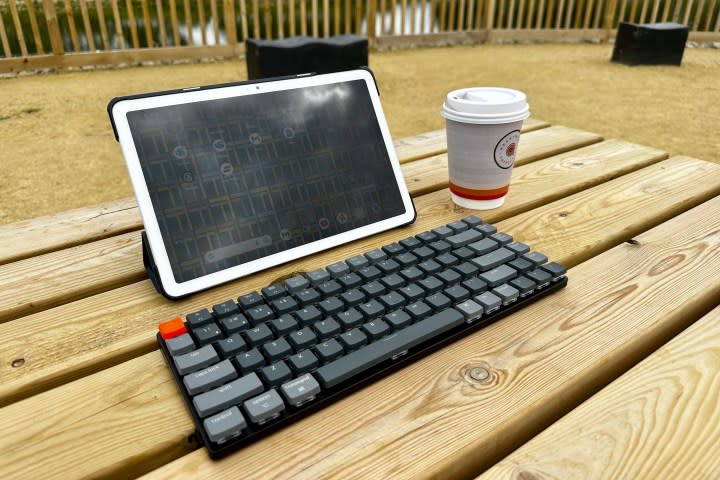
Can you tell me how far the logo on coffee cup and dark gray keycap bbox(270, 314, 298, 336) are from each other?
0.43m

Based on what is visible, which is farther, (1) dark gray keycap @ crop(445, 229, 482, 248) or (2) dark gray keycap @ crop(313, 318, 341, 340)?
(1) dark gray keycap @ crop(445, 229, 482, 248)

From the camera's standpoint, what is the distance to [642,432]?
0.41 metres

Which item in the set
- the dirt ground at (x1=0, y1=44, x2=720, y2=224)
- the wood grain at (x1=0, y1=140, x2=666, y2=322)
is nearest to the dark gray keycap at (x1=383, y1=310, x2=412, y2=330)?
the wood grain at (x1=0, y1=140, x2=666, y2=322)

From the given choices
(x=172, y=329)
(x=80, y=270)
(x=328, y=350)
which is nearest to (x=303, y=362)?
(x=328, y=350)

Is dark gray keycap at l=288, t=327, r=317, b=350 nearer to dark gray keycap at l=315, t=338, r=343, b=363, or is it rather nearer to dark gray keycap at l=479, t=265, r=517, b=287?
dark gray keycap at l=315, t=338, r=343, b=363

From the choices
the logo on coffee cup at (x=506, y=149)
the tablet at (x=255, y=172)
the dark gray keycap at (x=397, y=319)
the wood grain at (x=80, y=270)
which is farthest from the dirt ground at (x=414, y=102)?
the dark gray keycap at (x=397, y=319)

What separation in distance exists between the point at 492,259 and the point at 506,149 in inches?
9.0

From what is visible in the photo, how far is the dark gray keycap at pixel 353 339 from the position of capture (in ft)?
1.54

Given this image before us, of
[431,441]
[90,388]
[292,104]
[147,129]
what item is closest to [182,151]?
[147,129]

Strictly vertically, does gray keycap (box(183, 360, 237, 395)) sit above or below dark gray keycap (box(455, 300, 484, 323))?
above

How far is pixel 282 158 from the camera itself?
0.67 metres

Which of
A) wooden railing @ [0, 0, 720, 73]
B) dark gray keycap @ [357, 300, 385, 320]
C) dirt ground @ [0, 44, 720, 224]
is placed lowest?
dirt ground @ [0, 44, 720, 224]

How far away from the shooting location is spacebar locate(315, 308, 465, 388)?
441mm

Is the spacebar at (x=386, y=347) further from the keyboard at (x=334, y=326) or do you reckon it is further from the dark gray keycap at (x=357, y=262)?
the dark gray keycap at (x=357, y=262)
